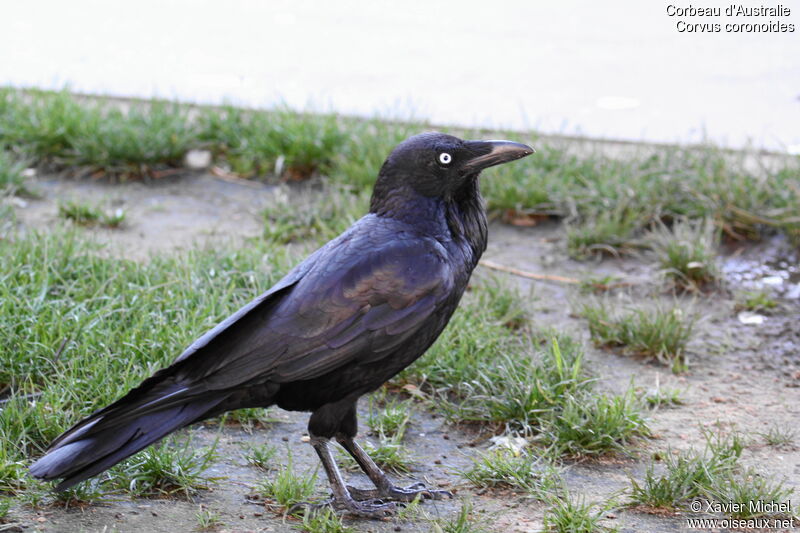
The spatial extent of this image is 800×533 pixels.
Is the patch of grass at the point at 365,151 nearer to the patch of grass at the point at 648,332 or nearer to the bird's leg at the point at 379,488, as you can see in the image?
the patch of grass at the point at 648,332

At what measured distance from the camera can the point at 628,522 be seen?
3178 millimetres

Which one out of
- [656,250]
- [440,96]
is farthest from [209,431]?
[440,96]

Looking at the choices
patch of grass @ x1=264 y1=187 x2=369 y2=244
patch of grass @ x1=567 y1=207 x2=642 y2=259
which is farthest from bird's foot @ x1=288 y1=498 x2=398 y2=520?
patch of grass @ x1=567 y1=207 x2=642 y2=259

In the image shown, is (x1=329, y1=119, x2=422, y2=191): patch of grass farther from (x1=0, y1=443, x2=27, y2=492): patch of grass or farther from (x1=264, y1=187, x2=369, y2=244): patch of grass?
(x1=0, y1=443, x2=27, y2=492): patch of grass

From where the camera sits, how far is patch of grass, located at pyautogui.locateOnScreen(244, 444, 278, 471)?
11.5ft

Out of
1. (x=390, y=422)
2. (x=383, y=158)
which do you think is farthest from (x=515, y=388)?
(x=383, y=158)

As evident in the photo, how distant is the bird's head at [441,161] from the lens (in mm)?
3400

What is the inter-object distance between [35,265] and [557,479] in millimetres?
2547

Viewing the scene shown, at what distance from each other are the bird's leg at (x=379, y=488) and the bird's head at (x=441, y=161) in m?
0.88

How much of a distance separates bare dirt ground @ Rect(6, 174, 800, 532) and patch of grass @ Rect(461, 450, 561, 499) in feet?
0.15

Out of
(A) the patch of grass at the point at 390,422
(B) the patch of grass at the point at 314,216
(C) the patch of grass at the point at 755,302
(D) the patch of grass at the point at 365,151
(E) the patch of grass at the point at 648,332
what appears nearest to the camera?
(A) the patch of grass at the point at 390,422

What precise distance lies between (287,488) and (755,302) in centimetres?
266

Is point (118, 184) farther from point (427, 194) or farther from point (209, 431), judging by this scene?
point (427, 194)

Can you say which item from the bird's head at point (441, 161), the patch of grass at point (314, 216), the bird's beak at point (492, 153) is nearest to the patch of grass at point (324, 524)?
the bird's head at point (441, 161)
